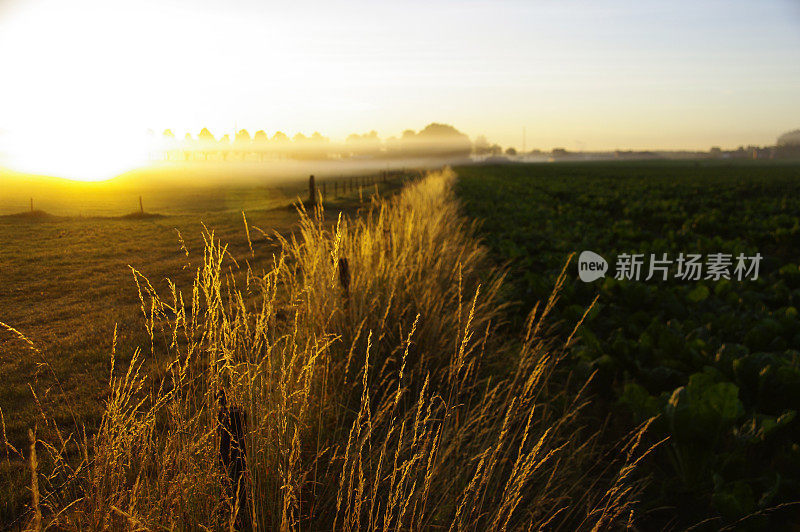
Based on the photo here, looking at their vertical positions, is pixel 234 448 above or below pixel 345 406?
above

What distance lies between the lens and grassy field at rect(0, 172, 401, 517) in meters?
2.36

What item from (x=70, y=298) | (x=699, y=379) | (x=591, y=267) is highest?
(x=70, y=298)

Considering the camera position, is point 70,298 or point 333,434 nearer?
point 333,434

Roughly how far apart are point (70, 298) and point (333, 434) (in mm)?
2020

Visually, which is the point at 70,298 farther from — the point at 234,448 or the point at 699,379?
the point at 699,379

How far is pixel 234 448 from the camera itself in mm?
1654

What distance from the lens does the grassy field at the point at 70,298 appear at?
93.0 inches

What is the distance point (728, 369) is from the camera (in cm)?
355

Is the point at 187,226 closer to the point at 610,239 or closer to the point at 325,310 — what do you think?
the point at 325,310

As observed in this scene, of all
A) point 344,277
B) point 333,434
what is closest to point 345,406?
point 333,434

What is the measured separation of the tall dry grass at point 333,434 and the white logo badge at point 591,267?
1.47 m

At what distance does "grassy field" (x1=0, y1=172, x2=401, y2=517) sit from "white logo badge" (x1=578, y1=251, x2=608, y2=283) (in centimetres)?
439

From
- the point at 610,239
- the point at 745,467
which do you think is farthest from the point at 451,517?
the point at 610,239

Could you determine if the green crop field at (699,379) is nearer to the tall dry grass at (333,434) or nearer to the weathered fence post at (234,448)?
the tall dry grass at (333,434)
